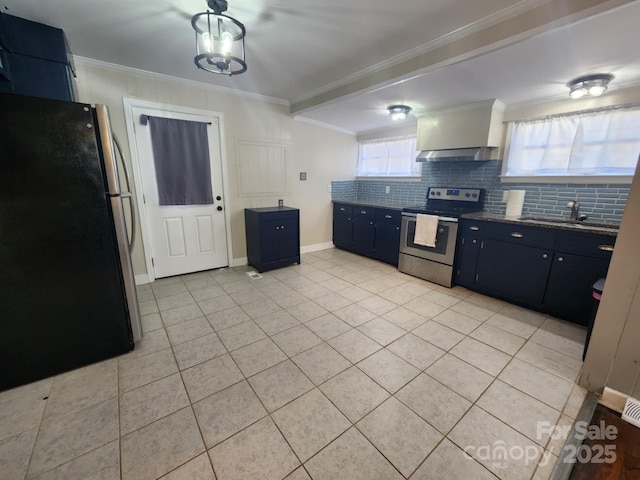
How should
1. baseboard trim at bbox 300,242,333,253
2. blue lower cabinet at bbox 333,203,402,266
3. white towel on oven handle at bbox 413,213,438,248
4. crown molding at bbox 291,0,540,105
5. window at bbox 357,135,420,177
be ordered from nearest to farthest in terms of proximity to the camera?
crown molding at bbox 291,0,540,105, white towel on oven handle at bbox 413,213,438,248, blue lower cabinet at bbox 333,203,402,266, window at bbox 357,135,420,177, baseboard trim at bbox 300,242,333,253

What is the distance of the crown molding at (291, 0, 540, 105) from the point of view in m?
1.66

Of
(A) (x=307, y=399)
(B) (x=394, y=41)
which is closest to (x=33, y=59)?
(B) (x=394, y=41)

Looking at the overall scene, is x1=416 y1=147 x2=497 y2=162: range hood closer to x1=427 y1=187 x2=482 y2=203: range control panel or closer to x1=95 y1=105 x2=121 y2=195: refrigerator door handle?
x1=427 y1=187 x2=482 y2=203: range control panel

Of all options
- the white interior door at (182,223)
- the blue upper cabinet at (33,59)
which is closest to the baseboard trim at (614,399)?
the white interior door at (182,223)

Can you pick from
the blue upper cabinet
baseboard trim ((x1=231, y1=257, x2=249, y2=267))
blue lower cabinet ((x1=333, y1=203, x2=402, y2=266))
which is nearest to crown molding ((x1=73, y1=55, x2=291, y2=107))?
the blue upper cabinet

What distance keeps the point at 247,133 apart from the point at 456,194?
300cm

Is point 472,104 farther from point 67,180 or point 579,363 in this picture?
point 67,180

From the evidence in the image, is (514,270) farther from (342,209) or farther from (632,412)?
(342,209)

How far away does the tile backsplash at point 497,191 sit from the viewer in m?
2.54

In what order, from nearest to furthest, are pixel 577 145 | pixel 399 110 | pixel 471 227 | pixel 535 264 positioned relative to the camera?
pixel 535 264, pixel 577 145, pixel 471 227, pixel 399 110

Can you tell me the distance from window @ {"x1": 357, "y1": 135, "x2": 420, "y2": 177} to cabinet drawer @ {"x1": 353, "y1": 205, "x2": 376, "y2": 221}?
0.89m

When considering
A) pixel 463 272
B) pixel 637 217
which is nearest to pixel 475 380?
pixel 637 217

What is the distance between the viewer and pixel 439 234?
3203 mm

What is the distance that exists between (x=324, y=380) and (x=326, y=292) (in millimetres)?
1367
